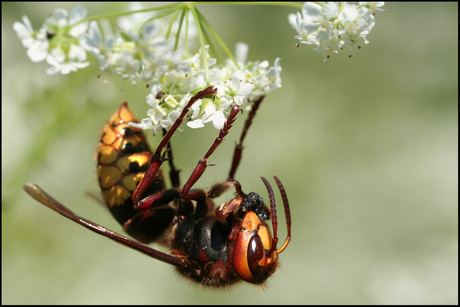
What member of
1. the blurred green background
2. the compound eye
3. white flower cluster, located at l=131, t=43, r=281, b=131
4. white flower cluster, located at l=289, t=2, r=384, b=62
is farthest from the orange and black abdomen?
the blurred green background

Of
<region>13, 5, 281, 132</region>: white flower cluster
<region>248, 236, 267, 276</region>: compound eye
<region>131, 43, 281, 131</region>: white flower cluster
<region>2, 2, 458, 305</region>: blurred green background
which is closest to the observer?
<region>13, 5, 281, 132</region>: white flower cluster

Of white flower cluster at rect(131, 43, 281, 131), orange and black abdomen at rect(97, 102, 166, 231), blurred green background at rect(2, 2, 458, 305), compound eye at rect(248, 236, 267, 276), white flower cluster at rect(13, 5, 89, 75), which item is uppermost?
white flower cluster at rect(13, 5, 89, 75)

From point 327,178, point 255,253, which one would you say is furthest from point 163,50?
point 327,178

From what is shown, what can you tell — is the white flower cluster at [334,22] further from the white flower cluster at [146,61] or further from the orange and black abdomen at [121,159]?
the orange and black abdomen at [121,159]

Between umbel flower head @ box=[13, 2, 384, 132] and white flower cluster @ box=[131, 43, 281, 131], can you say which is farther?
white flower cluster @ box=[131, 43, 281, 131]

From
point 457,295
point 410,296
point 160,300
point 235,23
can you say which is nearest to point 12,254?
point 160,300

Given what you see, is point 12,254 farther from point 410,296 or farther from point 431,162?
point 431,162

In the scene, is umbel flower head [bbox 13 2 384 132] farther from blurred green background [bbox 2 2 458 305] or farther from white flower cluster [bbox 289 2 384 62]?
blurred green background [bbox 2 2 458 305]

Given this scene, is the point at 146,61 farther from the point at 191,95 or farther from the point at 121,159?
the point at 121,159
